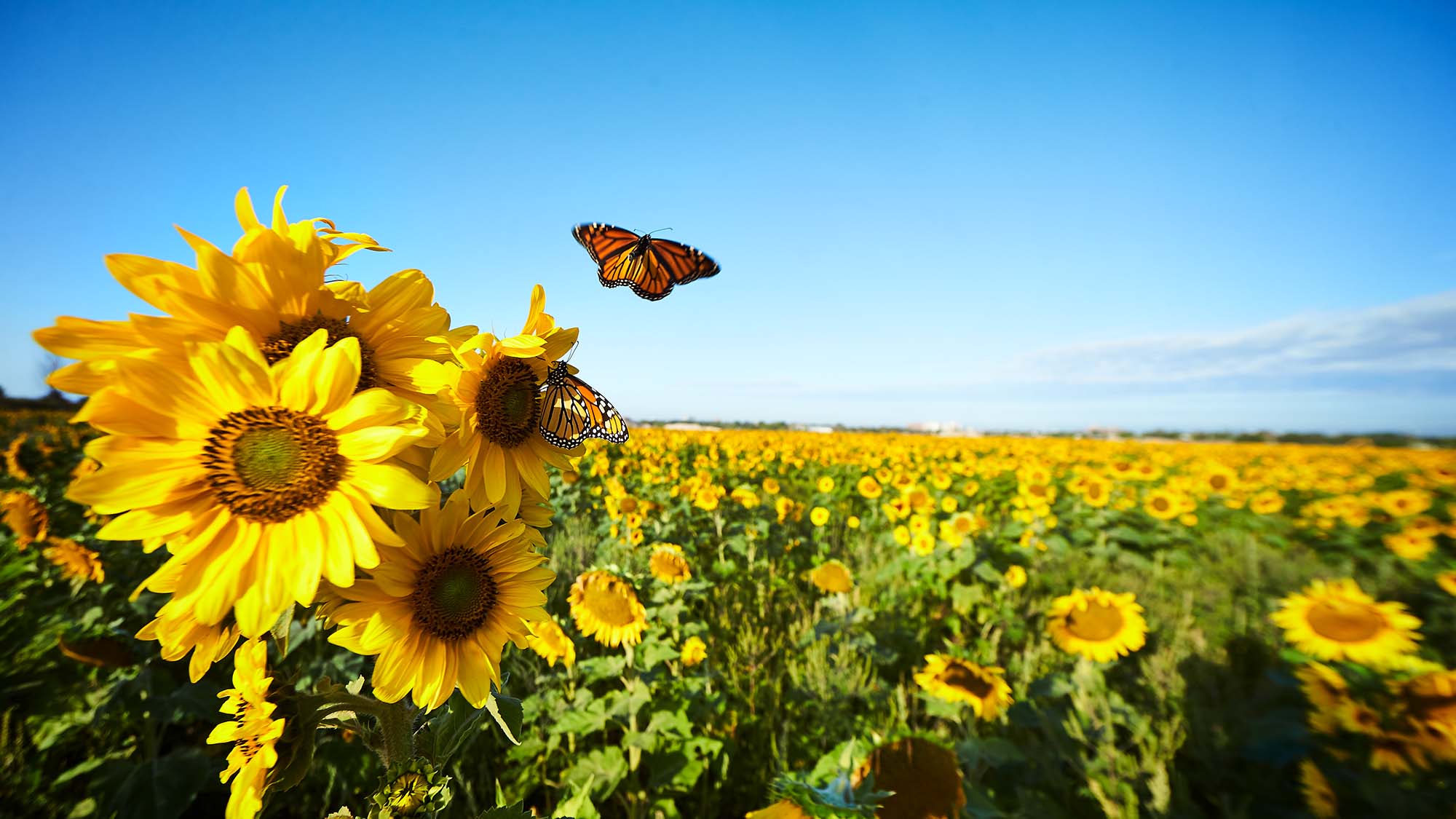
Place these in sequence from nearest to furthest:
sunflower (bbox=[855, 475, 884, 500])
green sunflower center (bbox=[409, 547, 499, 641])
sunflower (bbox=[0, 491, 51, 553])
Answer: green sunflower center (bbox=[409, 547, 499, 641]) → sunflower (bbox=[0, 491, 51, 553]) → sunflower (bbox=[855, 475, 884, 500])

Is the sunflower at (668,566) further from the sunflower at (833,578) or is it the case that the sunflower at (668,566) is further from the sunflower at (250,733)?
the sunflower at (250,733)

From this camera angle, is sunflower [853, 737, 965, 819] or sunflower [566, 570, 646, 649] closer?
sunflower [853, 737, 965, 819]

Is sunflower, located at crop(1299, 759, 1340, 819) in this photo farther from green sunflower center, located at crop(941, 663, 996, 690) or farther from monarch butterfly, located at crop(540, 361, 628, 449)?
monarch butterfly, located at crop(540, 361, 628, 449)

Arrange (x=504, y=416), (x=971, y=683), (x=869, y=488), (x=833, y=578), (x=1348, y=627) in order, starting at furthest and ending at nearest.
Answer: (x=869, y=488) → (x=833, y=578) → (x=971, y=683) → (x=1348, y=627) → (x=504, y=416)

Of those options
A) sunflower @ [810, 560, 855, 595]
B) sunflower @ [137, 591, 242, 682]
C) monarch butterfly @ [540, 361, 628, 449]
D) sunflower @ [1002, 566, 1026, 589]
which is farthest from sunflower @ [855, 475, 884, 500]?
sunflower @ [137, 591, 242, 682]

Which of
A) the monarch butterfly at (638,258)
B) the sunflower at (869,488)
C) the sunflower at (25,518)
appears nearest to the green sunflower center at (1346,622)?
the monarch butterfly at (638,258)

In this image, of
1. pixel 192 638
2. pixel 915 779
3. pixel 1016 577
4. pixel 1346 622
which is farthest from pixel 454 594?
pixel 1016 577

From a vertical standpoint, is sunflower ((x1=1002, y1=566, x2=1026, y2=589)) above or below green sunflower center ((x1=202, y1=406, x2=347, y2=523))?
below

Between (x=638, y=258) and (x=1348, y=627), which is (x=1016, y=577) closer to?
(x=1348, y=627)
